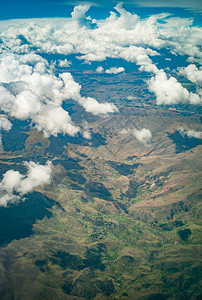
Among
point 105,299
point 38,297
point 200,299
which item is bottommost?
point 200,299

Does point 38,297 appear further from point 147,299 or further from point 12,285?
point 147,299

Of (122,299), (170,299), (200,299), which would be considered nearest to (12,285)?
(122,299)

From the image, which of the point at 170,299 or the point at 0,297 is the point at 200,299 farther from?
the point at 0,297

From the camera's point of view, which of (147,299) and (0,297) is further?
(147,299)

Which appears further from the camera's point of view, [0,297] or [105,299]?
[105,299]

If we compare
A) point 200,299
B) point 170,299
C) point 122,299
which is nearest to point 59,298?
point 122,299

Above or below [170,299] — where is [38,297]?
above

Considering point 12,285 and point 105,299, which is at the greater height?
point 12,285

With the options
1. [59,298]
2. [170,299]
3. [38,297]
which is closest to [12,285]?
[38,297]
